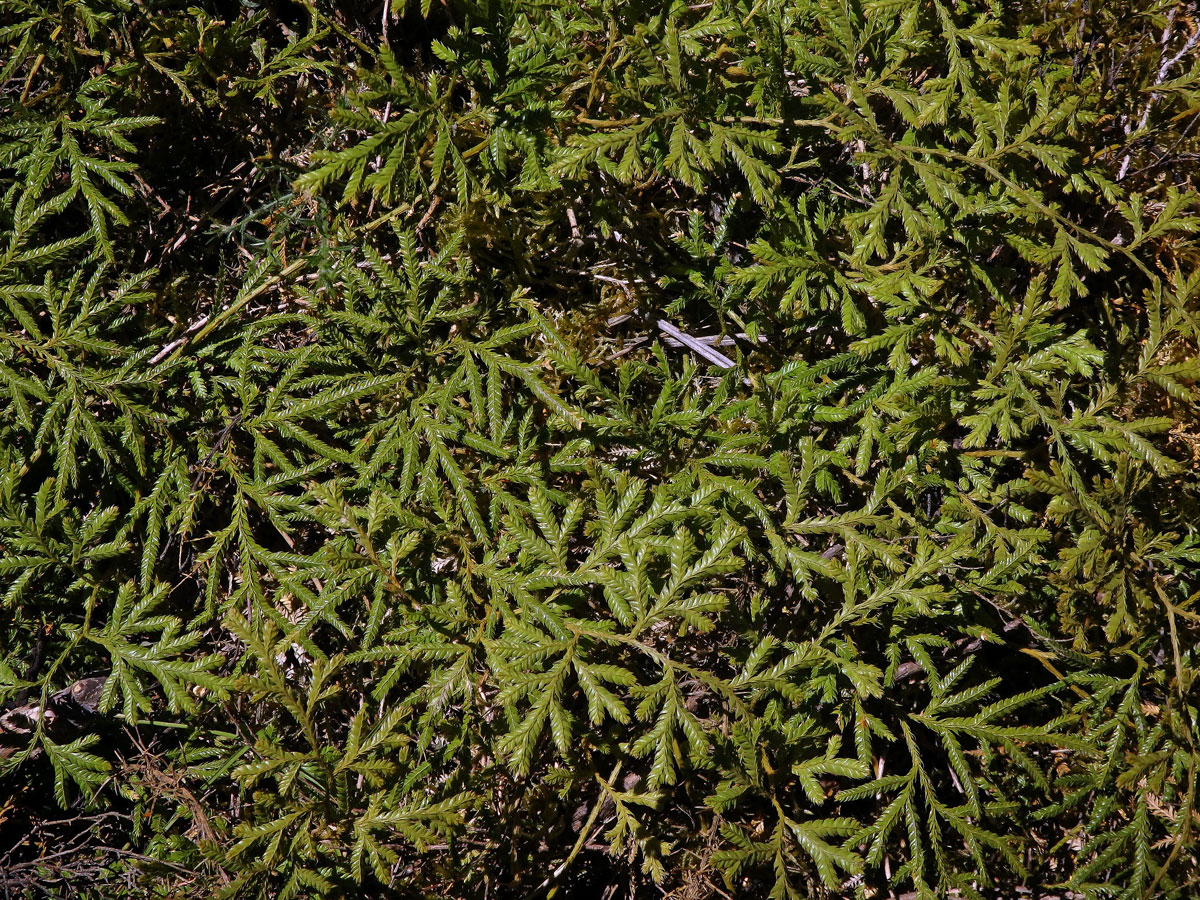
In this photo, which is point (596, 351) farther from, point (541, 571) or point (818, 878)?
point (818, 878)

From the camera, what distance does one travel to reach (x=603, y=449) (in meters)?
2.87

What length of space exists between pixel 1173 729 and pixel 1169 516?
0.67 m

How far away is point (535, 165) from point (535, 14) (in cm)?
45

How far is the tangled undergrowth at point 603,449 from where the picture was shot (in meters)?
2.47

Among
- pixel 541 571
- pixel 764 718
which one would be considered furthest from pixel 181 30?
pixel 764 718

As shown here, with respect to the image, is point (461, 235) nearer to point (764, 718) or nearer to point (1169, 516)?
point (764, 718)

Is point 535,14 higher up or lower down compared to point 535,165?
higher up

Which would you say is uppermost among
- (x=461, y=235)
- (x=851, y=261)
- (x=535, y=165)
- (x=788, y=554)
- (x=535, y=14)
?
(x=535, y=14)

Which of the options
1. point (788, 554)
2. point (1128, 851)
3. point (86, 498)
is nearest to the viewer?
point (788, 554)

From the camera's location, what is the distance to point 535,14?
8.16ft

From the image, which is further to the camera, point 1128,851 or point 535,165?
point 1128,851

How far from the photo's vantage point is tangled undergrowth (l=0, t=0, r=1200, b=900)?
2.47 m

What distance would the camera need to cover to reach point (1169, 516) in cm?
271

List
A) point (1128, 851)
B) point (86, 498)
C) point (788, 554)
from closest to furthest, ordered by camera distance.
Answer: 1. point (788, 554)
2. point (1128, 851)
3. point (86, 498)
